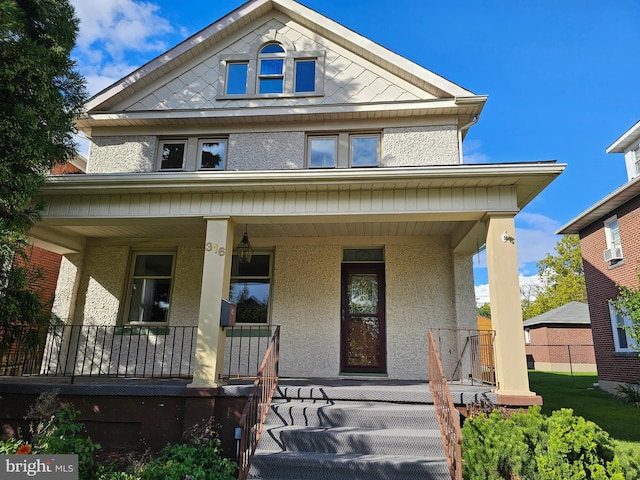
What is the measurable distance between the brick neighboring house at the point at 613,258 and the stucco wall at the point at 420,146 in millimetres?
6117

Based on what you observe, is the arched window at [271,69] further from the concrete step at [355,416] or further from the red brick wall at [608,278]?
the red brick wall at [608,278]

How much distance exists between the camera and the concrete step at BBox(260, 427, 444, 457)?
4844mm

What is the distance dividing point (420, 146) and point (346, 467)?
19.7 feet

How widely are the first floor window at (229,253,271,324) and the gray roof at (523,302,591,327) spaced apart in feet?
67.8

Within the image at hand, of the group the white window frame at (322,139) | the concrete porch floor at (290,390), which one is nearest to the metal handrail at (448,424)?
the concrete porch floor at (290,390)

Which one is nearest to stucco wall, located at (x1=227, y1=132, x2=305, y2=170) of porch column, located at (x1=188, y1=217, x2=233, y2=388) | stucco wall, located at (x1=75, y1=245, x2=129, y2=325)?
porch column, located at (x1=188, y1=217, x2=233, y2=388)

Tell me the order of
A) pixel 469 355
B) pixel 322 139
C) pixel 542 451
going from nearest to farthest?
1. pixel 542 451
2. pixel 469 355
3. pixel 322 139

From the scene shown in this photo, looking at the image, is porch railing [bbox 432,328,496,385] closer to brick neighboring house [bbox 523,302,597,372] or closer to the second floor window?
the second floor window

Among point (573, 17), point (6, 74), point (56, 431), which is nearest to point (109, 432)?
point (56, 431)

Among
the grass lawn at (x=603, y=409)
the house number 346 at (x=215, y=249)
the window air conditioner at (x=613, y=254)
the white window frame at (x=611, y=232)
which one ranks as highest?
the white window frame at (x=611, y=232)

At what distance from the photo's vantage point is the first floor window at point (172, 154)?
8.92 meters

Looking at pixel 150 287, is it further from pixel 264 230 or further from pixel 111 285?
pixel 264 230

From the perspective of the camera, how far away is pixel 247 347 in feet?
26.3

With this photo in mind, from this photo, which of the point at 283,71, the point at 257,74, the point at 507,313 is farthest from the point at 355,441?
the point at 257,74
